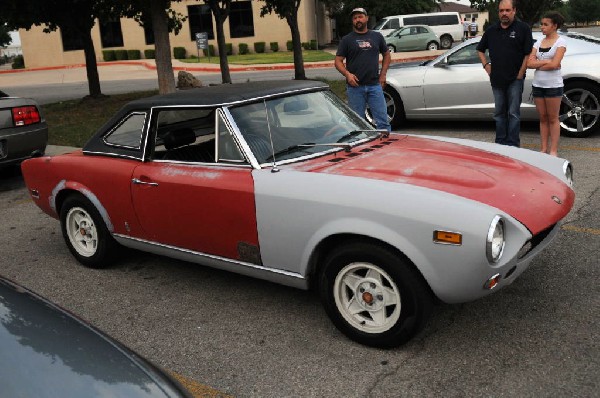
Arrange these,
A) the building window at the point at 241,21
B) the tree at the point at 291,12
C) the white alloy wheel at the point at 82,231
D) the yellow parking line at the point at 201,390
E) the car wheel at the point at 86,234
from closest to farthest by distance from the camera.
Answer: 1. the yellow parking line at the point at 201,390
2. the car wheel at the point at 86,234
3. the white alloy wheel at the point at 82,231
4. the tree at the point at 291,12
5. the building window at the point at 241,21

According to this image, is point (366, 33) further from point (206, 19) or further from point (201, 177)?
point (206, 19)

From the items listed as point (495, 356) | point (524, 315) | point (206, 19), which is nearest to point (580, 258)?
point (524, 315)

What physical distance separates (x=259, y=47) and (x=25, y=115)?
34.2 meters

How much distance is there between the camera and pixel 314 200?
355cm

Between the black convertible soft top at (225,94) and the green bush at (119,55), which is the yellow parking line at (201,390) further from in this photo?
the green bush at (119,55)

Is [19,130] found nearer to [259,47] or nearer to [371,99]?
[371,99]

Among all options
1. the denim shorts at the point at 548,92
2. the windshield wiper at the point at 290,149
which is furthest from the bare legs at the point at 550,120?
the windshield wiper at the point at 290,149

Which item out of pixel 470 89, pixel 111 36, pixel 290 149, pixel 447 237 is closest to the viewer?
pixel 447 237

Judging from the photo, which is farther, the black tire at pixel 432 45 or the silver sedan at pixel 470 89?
the black tire at pixel 432 45

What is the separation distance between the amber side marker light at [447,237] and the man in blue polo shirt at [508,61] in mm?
4587

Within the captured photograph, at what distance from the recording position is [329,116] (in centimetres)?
454

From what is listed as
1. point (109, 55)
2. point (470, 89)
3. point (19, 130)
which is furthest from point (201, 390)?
point (109, 55)

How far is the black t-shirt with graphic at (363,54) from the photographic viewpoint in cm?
738

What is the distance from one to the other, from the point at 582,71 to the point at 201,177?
649 cm
